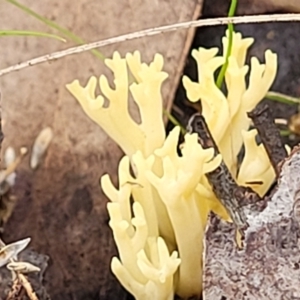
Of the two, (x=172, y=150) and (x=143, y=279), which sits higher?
(x=172, y=150)

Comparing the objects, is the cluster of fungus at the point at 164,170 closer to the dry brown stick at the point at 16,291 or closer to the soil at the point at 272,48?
the dry brown stick at the point at 16,291

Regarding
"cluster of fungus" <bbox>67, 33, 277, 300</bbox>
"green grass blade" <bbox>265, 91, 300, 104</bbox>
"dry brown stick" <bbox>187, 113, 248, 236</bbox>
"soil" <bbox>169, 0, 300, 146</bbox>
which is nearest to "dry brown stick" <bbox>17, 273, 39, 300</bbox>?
"cluster of fungus" <bbox>67, 33, 277, 300</bbox>

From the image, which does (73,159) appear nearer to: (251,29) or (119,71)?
(119,71)

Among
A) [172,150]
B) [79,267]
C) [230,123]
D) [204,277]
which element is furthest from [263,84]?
[79,267]

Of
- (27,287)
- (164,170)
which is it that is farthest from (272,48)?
(27,287)

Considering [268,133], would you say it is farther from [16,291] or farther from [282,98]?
[16,291]

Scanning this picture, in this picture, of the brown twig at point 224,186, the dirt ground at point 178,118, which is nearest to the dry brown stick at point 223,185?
the brown twig at point 224,186

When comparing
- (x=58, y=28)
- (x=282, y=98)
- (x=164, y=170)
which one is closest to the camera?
(x=164, y=170)
